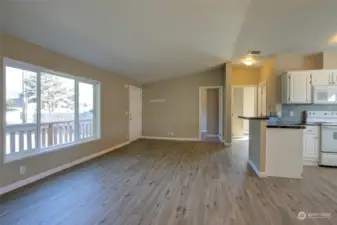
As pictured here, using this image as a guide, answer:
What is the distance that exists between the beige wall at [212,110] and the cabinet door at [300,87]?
532cm

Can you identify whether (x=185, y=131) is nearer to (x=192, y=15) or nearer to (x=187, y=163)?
(x=187, y=163)

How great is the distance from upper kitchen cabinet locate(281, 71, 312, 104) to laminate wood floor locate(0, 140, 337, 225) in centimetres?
162

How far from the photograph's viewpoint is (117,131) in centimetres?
719

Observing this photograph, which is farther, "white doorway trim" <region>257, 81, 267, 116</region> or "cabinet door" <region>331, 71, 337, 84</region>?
"white doorway trim" <region>257, 81, 267, 116</region>

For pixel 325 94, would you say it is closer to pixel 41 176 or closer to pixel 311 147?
pixel 311 147

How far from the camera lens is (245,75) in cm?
854

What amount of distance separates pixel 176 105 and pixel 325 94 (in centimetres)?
509

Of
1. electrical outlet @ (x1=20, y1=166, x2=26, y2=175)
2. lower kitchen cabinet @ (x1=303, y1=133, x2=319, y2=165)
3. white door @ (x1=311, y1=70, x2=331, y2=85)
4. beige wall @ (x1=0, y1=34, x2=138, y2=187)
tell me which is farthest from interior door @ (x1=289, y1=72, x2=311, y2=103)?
electrical outlet @ (x1=20, y1=166, x2=26, y2=175)

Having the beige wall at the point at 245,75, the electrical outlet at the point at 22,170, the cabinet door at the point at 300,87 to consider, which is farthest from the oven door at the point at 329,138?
the electrical outlet at the point at 22,170

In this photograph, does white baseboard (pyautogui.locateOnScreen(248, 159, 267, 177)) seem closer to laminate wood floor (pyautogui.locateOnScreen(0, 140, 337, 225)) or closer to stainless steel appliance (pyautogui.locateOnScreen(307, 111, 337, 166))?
laminate wood floor (pyautogui.locateOnScreen(0, 140, 337, 225))

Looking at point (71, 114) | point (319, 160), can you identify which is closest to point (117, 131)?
point (71, 114)

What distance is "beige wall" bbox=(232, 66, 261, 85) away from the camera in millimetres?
8469

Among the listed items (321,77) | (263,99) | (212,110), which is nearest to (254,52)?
(321,77)

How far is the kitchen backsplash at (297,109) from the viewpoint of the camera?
5.46 m
